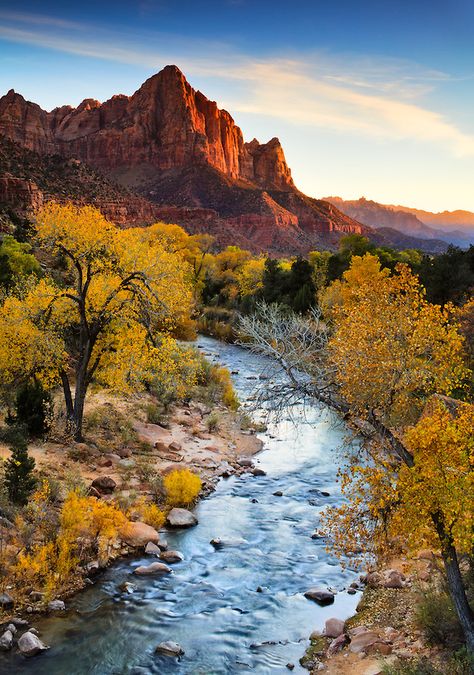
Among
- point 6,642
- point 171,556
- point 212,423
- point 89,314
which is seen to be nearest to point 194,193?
point 212,423

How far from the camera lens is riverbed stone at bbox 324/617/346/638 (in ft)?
35.2

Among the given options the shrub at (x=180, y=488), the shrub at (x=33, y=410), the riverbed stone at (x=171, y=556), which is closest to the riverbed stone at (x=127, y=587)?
the riverbed stone at (x=171, y=556)

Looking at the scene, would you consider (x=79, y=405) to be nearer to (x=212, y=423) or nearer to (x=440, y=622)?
(x=212, y=423)

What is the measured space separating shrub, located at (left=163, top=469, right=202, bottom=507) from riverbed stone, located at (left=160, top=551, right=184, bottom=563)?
8.39ft

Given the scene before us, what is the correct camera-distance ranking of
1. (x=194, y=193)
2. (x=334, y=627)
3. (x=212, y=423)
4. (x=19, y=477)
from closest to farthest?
1. (x=334, y=627)
2. (x=19, y=477)
3. (x=212, y=423)
4. (x=194, y=193)

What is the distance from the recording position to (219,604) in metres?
12.1

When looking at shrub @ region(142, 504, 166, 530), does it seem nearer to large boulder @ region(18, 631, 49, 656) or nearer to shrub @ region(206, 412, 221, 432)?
large boulder @ region(18, 631, 49, 656)

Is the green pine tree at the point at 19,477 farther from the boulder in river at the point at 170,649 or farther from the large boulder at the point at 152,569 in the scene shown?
the boulder in river at the point at 170,649

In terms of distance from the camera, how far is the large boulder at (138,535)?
13977 mm

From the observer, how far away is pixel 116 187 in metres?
103

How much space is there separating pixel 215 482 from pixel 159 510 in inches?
135

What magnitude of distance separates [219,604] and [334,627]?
2647 mm

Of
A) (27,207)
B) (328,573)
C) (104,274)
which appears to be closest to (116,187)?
(27,207)

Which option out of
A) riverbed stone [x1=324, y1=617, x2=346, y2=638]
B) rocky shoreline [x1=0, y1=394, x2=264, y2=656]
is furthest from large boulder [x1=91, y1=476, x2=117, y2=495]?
riverbed stone [x1=324, y1=617, x2=346, y2=638]
